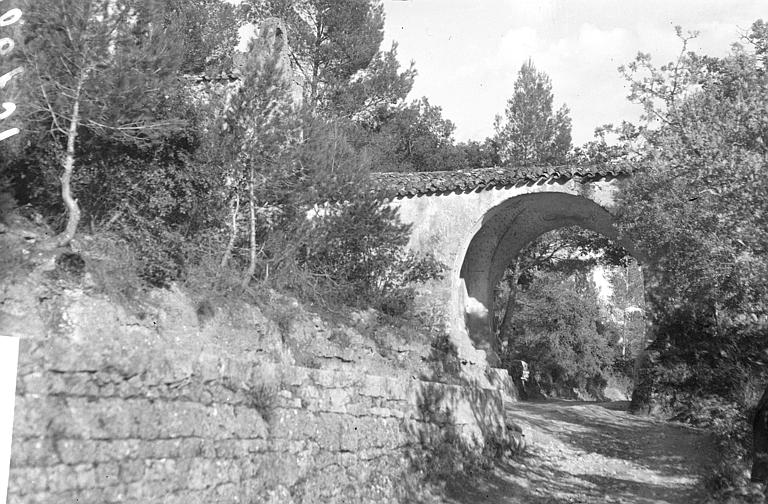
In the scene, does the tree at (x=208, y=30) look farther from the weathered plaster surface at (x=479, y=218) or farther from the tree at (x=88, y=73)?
the tree at (x=88, y=73)

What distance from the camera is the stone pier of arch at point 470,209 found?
16891mm

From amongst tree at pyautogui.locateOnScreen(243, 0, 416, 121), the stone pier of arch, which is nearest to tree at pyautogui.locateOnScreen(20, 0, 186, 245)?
the stone pier of arch

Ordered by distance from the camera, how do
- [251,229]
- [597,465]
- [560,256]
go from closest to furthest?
[597,465] < [251,229] < [560,256]

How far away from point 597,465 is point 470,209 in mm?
7896

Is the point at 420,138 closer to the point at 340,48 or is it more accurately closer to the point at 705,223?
the point at 340,48

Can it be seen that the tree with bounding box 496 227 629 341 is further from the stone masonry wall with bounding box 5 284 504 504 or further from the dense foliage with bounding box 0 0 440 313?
the stone masonry wall with bounding box 5 284 504 504

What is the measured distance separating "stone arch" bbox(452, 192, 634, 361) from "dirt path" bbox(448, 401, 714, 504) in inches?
177

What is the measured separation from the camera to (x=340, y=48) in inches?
1115

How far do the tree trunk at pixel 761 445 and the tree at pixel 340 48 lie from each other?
20.5m

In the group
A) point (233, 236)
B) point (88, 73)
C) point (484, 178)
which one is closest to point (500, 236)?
point (484, 178)

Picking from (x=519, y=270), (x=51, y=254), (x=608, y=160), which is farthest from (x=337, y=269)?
(x=519, y=270)

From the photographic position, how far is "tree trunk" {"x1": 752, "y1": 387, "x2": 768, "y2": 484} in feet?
30.7

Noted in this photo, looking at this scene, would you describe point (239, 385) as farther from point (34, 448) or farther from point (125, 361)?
point (34, 448)

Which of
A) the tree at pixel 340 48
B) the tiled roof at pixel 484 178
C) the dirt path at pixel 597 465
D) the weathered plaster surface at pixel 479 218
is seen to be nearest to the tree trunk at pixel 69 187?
the dirt path at pixel 597 465
